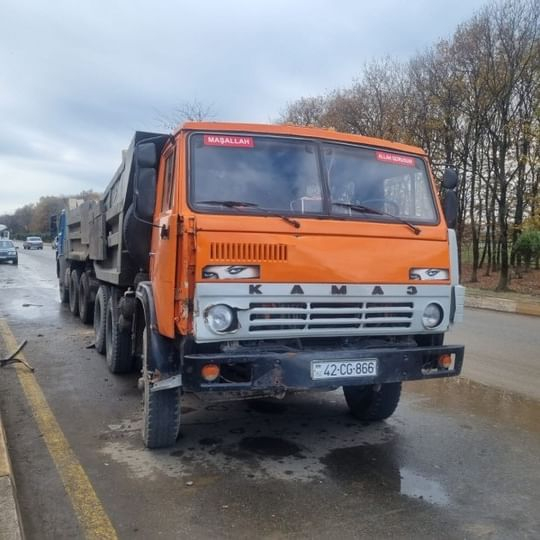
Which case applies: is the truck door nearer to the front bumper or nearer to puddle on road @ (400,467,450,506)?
the front bumper

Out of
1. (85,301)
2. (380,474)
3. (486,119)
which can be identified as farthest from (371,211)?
(486,119)

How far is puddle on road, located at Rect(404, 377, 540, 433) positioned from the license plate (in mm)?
1656

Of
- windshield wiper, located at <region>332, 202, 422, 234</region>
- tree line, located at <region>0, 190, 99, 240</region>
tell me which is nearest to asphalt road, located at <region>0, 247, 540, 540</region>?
windshield wiper, located at <region>332, 202, 422, 234</region>

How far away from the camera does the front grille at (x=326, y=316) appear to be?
392cm

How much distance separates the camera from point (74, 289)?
11.5m

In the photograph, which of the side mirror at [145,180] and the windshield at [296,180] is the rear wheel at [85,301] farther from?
the windshield at [296,180]

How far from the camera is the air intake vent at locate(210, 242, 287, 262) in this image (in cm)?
380

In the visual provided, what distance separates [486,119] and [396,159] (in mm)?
17277

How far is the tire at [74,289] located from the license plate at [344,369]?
26.5 feet

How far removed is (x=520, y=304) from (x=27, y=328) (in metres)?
11.7

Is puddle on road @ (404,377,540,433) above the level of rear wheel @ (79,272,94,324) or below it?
below

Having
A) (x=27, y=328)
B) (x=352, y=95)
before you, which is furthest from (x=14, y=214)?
(x=27, y=328)

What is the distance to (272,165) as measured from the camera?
14.2ft

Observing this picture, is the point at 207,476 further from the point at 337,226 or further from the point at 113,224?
the point at 113,224
